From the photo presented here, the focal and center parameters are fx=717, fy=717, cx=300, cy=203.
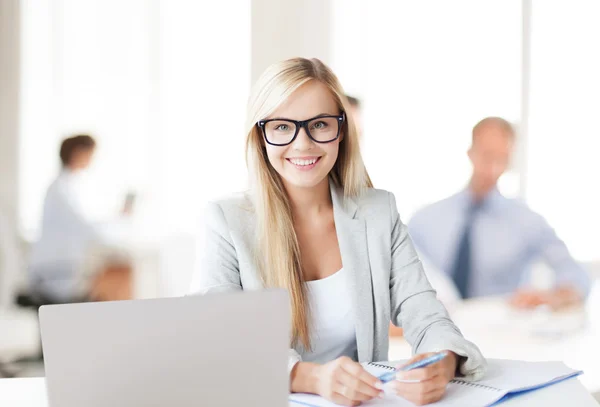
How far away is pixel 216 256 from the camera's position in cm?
164

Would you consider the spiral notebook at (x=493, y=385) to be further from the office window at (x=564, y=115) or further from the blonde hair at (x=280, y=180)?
the office window at (x=564, y=115)

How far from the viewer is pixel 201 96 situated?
17.3 ft

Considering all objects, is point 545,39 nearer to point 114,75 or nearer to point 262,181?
point 114,75

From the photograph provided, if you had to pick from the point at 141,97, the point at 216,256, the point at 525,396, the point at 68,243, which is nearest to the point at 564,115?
the point at 141,97

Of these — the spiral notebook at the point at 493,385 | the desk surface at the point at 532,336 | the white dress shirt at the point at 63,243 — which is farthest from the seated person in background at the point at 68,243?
the spiral notebook at the point at 493,385

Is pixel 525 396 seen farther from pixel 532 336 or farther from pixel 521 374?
pixel 532 336

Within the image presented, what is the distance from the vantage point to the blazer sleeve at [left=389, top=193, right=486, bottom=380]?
137 centimetres

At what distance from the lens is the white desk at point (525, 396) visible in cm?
124

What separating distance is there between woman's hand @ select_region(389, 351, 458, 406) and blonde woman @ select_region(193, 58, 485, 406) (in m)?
0.27

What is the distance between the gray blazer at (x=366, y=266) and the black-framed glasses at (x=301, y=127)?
192 millimetres

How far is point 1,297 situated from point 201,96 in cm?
198

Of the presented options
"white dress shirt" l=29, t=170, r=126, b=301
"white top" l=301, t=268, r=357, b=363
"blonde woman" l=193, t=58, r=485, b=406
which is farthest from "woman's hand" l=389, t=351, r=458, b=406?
"white dress shirt" l=29, t=170, r=126, b=301

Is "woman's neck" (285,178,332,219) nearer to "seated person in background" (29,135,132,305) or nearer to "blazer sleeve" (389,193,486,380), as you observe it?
"blazer sleeve" (389,193,486,380)

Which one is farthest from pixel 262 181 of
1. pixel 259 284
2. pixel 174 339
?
pixel 174 339
